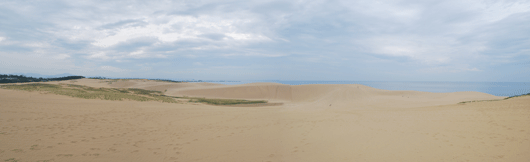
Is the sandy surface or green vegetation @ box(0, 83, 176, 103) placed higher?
green vegetation @ box(0, 83, 176, 103)

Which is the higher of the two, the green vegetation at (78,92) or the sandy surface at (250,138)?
the green vegetation at (78,92)

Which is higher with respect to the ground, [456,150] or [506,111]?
[506,111]

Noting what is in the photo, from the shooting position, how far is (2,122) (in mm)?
7176

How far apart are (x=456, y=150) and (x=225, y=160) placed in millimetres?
5565

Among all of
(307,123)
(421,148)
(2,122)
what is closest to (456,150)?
(421,148)

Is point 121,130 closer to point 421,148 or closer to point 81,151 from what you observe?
point 81,151

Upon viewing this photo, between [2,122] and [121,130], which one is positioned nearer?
[2,122]

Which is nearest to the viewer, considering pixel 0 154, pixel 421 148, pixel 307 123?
pixel 0 154

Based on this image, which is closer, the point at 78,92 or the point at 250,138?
the point at 250,138

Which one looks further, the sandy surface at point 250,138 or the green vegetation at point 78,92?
the green vegetation at point 78,92

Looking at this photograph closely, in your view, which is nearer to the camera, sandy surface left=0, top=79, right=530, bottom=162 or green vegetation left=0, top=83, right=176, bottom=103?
sandy surface left=0, top=79, right=530, bottom=162

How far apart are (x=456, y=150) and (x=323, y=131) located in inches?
140

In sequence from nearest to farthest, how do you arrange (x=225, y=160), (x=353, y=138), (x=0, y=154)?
1. (x=0, y=154)
2. (x=225, y=160)
3. (x=353, y=138)

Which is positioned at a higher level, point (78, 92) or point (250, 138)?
point (78, 92)
